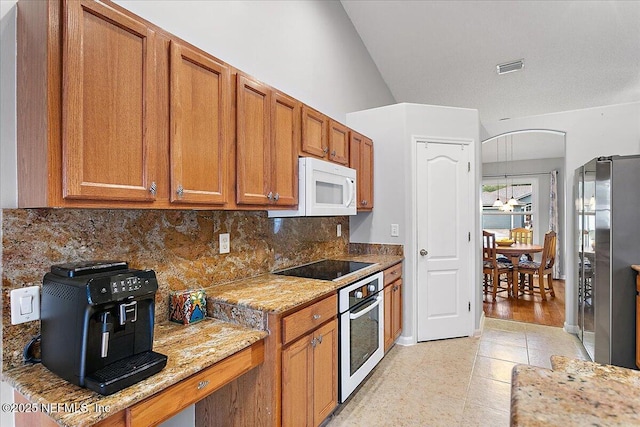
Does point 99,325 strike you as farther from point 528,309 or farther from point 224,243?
point 528,309

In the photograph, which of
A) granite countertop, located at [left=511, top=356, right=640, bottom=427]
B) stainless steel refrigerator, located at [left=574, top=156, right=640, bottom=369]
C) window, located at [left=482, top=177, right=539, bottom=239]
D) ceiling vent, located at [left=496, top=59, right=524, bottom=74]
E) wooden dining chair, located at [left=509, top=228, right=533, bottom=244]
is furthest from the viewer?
window, located at [left=482, top=177, right=539, bottom=239]

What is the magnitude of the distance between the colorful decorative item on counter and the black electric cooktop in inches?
31.4

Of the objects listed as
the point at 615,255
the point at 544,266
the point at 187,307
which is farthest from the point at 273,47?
the point at 544,266

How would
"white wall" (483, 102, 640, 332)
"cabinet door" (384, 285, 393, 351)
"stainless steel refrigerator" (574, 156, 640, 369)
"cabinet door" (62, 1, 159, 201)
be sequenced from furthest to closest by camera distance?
1. "white wall" (483, 102, 640, 332)
2. "cabinet door" (384, 285, 393, 351)
3. "stainless steel refrigerator" (574, 156, 640, 369)
4. "cabinet door" (62, 1, 159, 201)

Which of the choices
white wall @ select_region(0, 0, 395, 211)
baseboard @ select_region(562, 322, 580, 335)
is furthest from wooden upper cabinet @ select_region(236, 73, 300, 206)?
baseboard @ select_region(562, 322, 580, 335)

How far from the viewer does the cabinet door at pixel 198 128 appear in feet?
4.70

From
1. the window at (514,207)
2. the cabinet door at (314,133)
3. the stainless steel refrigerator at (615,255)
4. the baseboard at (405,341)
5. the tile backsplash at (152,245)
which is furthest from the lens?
the window at (514,207)

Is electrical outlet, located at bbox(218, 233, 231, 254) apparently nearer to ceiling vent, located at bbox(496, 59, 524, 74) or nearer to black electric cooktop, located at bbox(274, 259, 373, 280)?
black electric cooktop, located at bbox(274, 259, 373, 280)

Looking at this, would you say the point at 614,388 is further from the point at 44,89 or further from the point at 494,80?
Answer: the point at 494,80

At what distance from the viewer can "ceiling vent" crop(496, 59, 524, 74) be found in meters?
4.11

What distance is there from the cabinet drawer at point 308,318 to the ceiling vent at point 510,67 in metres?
3.91

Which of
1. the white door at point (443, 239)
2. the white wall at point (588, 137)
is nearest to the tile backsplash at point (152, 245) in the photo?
the white door at point (443, 239)

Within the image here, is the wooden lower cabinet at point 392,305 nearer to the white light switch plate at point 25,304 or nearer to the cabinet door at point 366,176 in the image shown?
the cabinet door at point 366,176

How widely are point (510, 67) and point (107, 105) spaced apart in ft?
15.3
